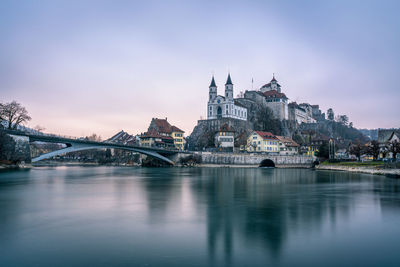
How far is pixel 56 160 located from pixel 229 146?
265ft

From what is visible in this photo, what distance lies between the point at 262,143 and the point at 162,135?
29.0 metres

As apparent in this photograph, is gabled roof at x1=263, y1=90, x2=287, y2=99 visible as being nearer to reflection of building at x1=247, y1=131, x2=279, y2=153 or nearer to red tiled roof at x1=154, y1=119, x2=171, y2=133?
reflection of building at x1=247, y1=131, x2=279, y2=153

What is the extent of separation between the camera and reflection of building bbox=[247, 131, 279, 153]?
280 feet

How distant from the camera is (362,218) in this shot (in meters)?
15.8

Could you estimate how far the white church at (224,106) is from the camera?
102 metres

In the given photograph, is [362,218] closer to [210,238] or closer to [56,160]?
[210,238]

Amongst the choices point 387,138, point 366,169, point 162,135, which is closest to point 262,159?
point 387,138

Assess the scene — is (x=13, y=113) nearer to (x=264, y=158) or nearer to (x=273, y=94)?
(x=264, y=158)

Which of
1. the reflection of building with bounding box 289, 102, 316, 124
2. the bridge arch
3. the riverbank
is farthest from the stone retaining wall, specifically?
the reflection of building with bounding box 289, 102, 316, 124

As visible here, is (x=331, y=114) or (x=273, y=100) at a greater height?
(x=273, y=100)

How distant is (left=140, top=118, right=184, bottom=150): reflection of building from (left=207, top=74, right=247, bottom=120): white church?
1317cm

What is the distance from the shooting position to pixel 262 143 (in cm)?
8519

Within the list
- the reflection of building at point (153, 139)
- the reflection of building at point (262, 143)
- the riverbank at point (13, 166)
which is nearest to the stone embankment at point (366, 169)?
the reflection of building at point (262, 143)

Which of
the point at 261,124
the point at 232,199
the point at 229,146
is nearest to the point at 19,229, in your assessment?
the point at 232,199
